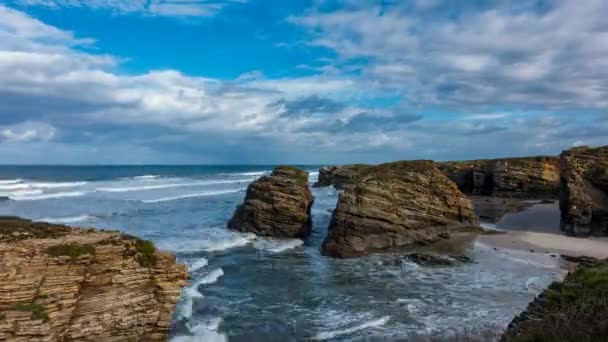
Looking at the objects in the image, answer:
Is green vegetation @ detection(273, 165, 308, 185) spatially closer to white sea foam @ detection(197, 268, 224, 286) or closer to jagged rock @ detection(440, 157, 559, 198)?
white sea foam @ detection(197, 268, 224, 286)

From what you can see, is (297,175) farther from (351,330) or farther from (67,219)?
(67,219)

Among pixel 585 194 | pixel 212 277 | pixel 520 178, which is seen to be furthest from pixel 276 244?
pixel 520 178

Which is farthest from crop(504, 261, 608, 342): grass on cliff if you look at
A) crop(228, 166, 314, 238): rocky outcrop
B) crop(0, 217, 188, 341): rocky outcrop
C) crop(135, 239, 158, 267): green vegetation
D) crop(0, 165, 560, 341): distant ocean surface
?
crop(228, 166, 314, 238): rocky outcrop

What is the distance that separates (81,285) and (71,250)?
0.77m

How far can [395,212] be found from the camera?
88.0 feet

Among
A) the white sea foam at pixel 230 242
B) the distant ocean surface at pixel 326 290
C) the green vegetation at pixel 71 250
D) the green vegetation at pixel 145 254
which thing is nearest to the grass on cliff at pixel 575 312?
the distant ocean surface at pixel 326 290

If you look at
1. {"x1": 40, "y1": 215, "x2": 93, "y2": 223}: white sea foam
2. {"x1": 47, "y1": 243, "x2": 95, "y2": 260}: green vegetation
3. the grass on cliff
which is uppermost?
{"x1": 47, "y1": 243, "x2": 95, "y2": 260}: green vegetation

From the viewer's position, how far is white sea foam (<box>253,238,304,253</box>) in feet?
88.6

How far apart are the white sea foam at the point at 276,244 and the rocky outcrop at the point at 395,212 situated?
2.51 meters

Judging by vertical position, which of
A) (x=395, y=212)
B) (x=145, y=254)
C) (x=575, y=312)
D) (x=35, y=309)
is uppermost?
(x=145, y=254)

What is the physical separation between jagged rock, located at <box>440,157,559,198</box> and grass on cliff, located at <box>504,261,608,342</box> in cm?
3761

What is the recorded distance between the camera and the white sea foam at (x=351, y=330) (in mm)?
14241

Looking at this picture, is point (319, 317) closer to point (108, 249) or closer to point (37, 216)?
point (108, 249)

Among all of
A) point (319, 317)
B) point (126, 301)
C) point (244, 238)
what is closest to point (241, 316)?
point (319, 317)
